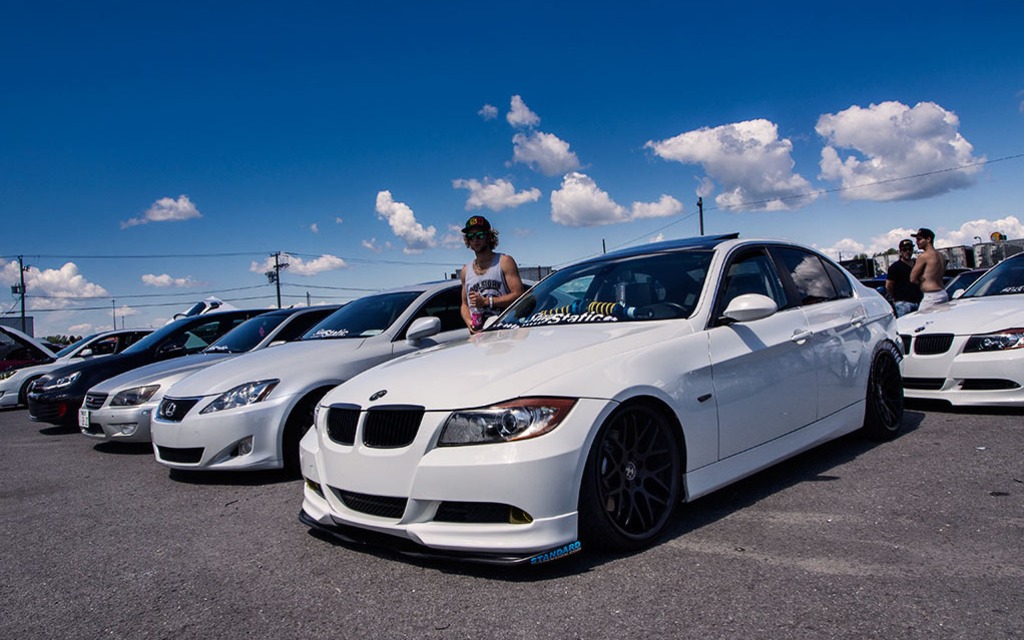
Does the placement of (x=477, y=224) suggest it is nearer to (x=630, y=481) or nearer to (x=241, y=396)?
(x=241, y=396)

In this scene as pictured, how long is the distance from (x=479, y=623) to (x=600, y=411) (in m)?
0.98

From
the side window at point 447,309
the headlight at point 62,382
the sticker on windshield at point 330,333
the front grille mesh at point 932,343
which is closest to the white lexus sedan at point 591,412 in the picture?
the side window at point 447,309

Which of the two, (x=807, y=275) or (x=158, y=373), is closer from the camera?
(x=807, y=275)

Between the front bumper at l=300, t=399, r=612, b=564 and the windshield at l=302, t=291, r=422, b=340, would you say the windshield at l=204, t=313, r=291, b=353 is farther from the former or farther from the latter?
the front bumper at l=300, t=399, r=612, b=564

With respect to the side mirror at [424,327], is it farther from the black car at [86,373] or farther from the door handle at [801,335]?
the black car at [86,373]

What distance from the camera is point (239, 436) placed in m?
5.12

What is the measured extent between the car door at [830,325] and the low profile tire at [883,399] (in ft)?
0.68

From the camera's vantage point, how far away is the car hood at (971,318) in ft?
20.4

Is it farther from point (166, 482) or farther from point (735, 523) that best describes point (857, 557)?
point (166, 482)

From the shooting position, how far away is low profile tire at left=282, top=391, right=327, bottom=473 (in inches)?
207

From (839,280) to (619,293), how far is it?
1.97m

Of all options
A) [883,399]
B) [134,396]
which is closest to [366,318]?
[134,396]

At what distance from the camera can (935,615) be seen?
2.52m

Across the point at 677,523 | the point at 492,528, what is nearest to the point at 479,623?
the point at 492,528
